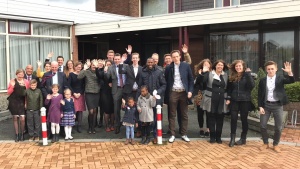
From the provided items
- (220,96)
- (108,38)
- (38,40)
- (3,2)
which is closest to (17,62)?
(38,40)

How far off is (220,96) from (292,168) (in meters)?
2.01

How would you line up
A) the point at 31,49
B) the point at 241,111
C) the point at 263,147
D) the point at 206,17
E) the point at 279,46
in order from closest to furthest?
1. the point at 263,147
2. the point at 241,111
3. the point at 206,17
4. the point at 279,46
5. the point at 31,49

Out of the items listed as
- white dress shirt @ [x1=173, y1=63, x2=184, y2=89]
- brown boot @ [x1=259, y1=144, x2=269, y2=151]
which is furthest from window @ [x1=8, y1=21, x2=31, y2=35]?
brown boot @ [x1=259, y1=144, x2=269, y2=151]

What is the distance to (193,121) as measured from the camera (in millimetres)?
9008

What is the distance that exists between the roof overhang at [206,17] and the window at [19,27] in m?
2.32

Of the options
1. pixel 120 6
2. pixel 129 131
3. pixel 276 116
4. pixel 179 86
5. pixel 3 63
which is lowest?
pixel 129 131

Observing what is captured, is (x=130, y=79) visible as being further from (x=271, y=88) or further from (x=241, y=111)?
(x=271, y=88)

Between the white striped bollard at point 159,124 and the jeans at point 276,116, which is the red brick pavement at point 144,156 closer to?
the white striped bollard at point 159,124

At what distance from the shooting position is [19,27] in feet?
39.0

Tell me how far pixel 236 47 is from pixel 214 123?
6.20m

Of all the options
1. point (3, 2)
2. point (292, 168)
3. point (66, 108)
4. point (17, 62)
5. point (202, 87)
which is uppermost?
point (3, 2)

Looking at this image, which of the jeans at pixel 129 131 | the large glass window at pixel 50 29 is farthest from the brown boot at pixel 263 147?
the large glass window at pixel 50 29

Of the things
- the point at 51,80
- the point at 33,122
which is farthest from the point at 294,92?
the point at 33,122

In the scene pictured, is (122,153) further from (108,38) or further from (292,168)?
(108,38)
